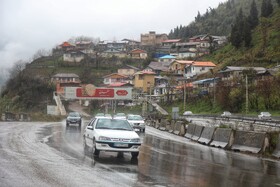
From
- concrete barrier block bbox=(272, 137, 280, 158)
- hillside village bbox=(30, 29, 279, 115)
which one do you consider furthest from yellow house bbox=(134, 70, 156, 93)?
concrete barrier block bbox=(272, 137, 280, 158)

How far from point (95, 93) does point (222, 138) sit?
73.7m

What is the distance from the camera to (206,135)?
2677cm

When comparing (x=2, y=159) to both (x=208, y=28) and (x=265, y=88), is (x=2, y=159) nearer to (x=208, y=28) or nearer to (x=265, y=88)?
(x=265, y=88)

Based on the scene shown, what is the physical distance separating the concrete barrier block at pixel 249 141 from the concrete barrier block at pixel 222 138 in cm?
57

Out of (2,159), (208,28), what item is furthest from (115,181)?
(208,28)

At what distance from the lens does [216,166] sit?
48.8 feet

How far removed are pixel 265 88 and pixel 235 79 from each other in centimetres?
1197

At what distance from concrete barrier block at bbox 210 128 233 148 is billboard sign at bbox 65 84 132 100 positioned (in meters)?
71.5

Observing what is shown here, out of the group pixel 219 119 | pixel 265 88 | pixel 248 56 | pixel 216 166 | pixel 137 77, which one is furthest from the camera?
pixel 137 77

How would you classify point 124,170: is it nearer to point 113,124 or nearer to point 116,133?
point 116,133

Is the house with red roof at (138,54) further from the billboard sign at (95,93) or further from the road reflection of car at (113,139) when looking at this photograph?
the road reflection of car at (113,139)

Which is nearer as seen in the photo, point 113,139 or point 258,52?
point 113,139

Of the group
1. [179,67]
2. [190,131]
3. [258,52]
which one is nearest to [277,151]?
[190,131]

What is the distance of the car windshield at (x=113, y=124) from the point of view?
1738cm
